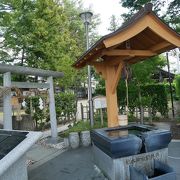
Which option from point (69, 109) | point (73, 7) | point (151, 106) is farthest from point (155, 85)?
point (73, 7)

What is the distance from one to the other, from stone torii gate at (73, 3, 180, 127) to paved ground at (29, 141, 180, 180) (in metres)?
1.55

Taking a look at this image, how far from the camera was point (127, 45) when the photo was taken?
21.6 feet

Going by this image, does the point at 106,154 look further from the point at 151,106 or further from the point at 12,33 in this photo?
the point at 12,33

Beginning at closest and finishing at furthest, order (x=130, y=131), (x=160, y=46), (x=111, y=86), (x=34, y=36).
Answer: (x=130, y=131), (x=160, y=46), (x=111, y=86), (x=34, y=36)

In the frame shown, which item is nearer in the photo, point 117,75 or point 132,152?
point 132,152

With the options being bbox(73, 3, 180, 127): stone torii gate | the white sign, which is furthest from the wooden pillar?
the white sign

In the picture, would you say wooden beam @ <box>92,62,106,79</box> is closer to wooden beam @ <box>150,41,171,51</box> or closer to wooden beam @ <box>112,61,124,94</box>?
wooden beam @ <box>112,61,124,94</box>

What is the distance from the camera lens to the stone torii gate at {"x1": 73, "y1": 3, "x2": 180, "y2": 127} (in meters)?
5.48

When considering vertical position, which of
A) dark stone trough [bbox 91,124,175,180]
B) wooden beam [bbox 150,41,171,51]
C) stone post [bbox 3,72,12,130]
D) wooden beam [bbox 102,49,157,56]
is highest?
wooden beam [bbox 150,41,171,51]

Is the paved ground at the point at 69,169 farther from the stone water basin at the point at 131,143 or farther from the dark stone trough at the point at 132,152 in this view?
the stone water basin at the point at 131,143

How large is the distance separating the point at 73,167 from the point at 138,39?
3.99 meters

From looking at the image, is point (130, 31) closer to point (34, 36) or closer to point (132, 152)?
point (132, 152)

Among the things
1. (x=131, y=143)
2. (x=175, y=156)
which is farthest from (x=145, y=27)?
(x=175, y=156)

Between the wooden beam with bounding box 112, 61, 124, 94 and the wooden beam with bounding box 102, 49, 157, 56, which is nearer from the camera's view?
the wooden beam with bounding box 102, 49, 157, 56
